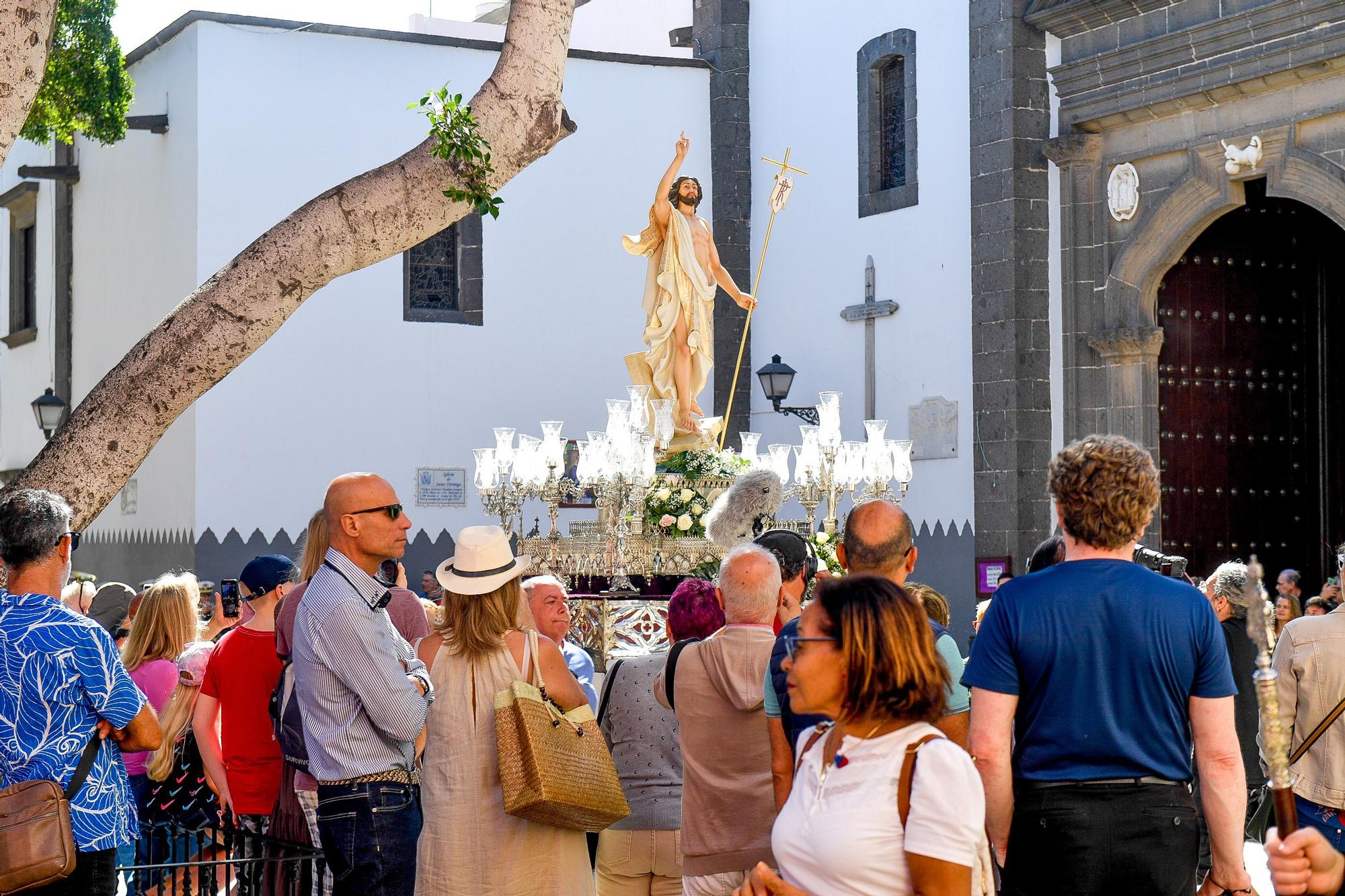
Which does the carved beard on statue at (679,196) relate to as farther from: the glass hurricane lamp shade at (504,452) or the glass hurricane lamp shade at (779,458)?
the glass hurricane lamp shade at (504,452)

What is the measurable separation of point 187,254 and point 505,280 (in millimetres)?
3166

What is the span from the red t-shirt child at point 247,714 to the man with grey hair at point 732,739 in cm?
160

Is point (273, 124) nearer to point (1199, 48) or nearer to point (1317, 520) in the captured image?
point (1199, 48)

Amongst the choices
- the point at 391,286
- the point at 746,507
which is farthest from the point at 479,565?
the point at 391,286

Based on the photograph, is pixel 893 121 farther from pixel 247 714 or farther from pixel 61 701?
pixel 61 701

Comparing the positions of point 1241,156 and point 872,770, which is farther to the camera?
point 1241,156

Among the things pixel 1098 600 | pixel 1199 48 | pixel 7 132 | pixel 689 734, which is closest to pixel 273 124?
pixel 1199 48

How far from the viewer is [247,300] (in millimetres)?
5438

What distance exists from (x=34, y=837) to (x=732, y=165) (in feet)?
49.3

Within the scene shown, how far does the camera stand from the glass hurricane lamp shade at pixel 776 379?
50.7 feet

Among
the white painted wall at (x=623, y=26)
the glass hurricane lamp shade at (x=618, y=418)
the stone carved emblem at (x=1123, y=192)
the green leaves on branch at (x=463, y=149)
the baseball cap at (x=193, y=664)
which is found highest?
the white painted wall at (x=623, y=26)

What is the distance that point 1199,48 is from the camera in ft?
44.9

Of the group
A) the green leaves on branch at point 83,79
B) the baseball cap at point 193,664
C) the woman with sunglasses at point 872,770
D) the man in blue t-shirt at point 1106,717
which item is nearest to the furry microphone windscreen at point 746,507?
the baseball cap at point 193,664

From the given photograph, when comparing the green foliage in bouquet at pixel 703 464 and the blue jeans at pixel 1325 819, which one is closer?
the blue jeans at pixel 1325 819
